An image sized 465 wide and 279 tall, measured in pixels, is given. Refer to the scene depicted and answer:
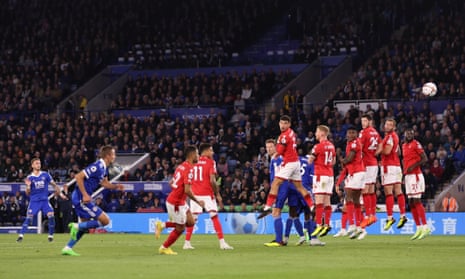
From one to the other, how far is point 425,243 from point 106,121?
2475 centimetres

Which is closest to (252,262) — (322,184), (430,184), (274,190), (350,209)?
(274,190)

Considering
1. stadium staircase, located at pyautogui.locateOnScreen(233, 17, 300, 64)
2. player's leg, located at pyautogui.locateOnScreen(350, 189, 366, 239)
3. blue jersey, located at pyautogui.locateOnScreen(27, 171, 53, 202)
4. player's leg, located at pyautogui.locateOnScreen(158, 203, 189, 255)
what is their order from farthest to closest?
stadium staircase, located at pyautogui.locateOnScreen(233, 17, 300, 64), blue jersey, located at pyautogui.locateOnScreen(27, 171, 53, 202), player's leg, located at pyautogui.locateOnScreen(350, 189, 366, 239), player's leg, located at pyautogui.locateOnScreen(158, 203, 189, 255)

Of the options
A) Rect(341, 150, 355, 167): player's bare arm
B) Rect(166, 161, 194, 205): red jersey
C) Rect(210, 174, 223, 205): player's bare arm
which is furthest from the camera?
Rect(341, 150, 355, 167): player's bare arm

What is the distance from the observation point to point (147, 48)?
5184 centimetres

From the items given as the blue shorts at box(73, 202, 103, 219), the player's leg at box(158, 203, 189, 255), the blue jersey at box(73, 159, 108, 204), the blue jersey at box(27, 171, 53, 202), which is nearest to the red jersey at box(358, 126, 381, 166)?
the player's leg at box(158, 203, 189, 255)

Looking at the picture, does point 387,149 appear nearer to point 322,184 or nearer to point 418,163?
point 418,163

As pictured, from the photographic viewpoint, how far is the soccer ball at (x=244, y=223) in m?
34.7

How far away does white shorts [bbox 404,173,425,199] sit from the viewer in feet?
77.4

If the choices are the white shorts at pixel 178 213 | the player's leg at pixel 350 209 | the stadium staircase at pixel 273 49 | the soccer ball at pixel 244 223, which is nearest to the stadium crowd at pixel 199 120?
the soccer ball at pixel 244 223

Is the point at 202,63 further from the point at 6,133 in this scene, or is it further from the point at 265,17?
the point at 6,133

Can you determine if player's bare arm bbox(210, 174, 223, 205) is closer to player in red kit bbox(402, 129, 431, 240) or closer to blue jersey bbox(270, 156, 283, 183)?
blue jersey bbox(270, 156, 283, 183)

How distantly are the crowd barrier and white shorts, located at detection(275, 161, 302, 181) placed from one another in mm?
11190

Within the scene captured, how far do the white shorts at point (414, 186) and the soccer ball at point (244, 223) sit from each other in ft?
37.8

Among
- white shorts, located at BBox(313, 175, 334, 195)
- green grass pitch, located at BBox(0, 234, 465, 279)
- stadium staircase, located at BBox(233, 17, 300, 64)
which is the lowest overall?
green grass pitch, located at BBox(0, 234, 465, 279)
